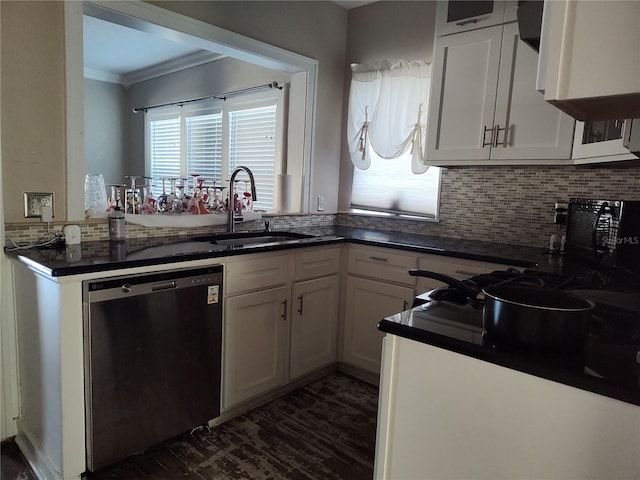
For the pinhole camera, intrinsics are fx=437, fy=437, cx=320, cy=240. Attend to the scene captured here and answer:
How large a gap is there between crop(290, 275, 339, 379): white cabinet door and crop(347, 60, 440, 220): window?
858 millimetres

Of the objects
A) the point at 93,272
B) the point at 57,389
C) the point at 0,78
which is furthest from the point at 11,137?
the point at 57,389

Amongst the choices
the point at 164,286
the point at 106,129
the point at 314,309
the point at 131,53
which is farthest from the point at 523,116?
the point at 106,129

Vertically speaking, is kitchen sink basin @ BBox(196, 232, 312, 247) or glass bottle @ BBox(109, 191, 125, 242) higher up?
glass bottle @ BBox(109, 191, 125, 242)

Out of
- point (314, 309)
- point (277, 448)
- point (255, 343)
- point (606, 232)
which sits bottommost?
point (277, 448)

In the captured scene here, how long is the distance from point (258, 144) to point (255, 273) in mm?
2068

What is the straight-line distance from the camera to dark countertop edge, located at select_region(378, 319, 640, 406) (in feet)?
2.53

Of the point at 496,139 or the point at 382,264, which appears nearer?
the point at 496,139

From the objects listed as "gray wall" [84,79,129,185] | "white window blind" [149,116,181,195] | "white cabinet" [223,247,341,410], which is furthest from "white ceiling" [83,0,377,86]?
"white cabinet" [223,247,341,410]

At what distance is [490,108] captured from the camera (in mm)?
2438

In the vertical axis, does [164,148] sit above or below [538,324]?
above

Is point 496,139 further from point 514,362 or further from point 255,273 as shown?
point 514,362

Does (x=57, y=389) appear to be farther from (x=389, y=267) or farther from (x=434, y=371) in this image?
(x=389, y=267)

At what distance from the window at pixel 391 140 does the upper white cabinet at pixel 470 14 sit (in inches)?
14.5

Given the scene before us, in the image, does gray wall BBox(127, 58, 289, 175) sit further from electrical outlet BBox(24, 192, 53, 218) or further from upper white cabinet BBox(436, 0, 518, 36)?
electrical outlet BBox(24, 192, 53, 218)
